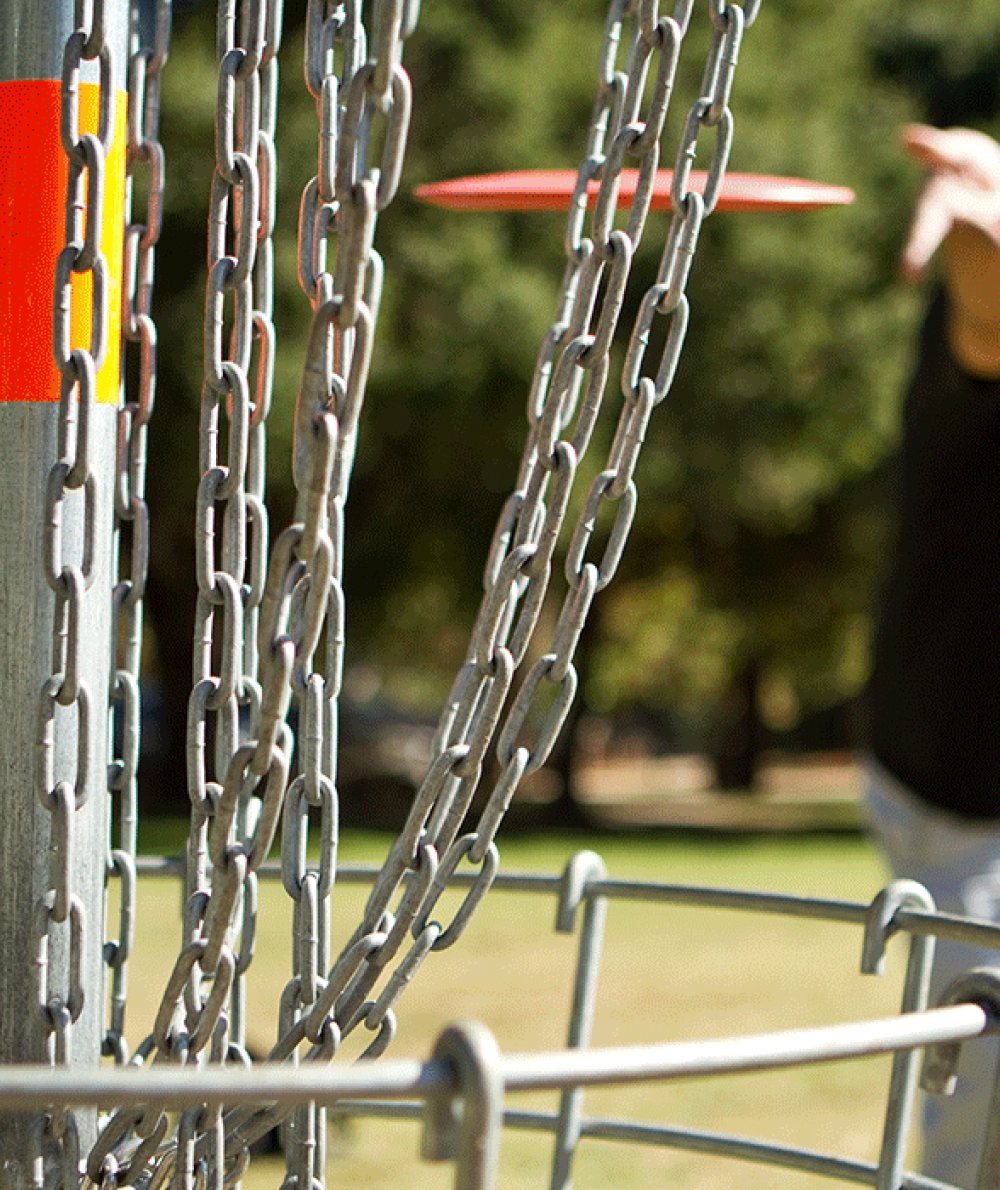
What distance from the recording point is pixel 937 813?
2709 mm

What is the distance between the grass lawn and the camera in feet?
14.4

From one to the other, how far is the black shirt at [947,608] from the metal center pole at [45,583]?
6.14ft

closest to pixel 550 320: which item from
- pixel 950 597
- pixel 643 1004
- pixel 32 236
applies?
pixel 643 1004

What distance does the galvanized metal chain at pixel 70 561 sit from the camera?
1.06m

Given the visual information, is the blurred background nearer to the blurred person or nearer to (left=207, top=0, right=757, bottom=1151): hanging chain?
the blurred person

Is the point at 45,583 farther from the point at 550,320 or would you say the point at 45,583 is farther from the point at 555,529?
the point at 550,320

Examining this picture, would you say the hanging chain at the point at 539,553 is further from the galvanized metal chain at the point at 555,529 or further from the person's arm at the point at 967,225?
the person's arm at the point at 967,225

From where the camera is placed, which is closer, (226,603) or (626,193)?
(226,603)

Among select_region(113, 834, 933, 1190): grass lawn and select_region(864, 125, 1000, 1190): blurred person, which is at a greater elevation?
select_region(864, 125, 1000, 1190): blurred person

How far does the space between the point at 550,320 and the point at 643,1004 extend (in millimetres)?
6890

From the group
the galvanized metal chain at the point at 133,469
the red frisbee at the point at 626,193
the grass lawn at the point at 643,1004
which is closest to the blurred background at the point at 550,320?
the grass lawn at the point at 643,1004

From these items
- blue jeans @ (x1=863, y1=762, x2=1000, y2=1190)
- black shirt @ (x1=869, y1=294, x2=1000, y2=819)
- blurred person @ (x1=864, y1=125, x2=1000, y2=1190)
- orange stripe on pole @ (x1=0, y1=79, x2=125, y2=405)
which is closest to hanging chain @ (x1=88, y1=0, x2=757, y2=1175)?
orange stripe on pole @ (x1=0, y1=79, x2=125, y2=405)

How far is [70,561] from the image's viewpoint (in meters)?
1.16

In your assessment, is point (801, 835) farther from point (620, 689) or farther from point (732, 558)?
point (620, 689)
